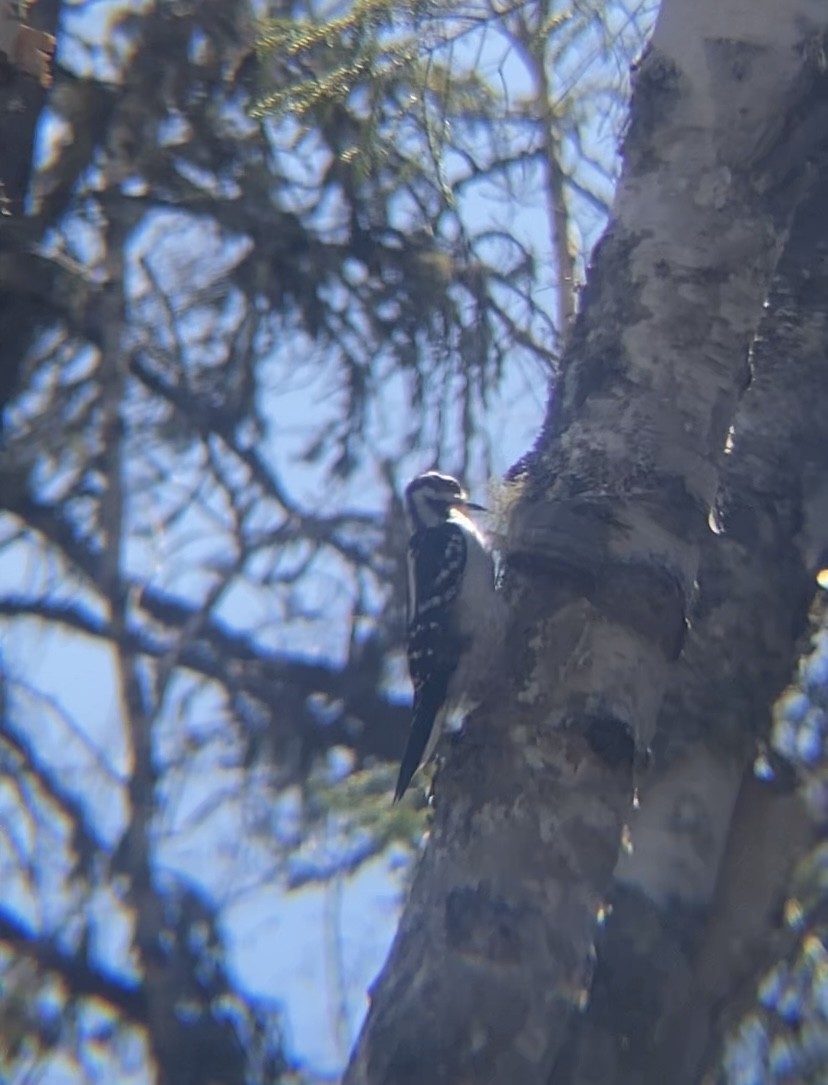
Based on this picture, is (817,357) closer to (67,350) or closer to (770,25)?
(770,25)

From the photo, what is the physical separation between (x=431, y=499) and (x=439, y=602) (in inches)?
16.4

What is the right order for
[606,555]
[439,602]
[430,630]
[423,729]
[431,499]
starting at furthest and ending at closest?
[431,499] < [439,602] < [430,630] < [423,729] < [606,555]

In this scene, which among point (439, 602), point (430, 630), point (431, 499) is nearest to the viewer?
point (430, 630)

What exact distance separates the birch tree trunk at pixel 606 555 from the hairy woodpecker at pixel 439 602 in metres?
0.54

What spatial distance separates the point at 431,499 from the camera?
4.23 m

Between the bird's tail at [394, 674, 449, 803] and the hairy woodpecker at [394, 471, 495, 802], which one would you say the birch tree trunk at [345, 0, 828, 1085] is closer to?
the hairy woodpecker at [394, 471, 495, 802]

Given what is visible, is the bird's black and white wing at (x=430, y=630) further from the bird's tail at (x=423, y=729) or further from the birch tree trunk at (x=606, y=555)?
the birch tree trunk at (x=606, y=555)

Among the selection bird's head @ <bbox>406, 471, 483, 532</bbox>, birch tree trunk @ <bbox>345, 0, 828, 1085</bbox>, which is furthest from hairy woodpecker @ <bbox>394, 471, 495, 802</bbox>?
birch tree trunk @ <bbox>345, 0, 828, 1085</bbox>

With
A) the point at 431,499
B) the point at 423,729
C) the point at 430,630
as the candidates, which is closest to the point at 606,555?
the point at 423,729

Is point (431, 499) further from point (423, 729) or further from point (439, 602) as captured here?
point (423, 729)

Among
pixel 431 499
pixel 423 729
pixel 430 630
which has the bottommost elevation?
pixel 423 729

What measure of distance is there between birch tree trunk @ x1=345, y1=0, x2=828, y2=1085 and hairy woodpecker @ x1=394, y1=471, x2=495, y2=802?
54 centimetres

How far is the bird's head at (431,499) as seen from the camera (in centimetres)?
A: 419

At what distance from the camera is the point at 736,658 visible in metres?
3.03
